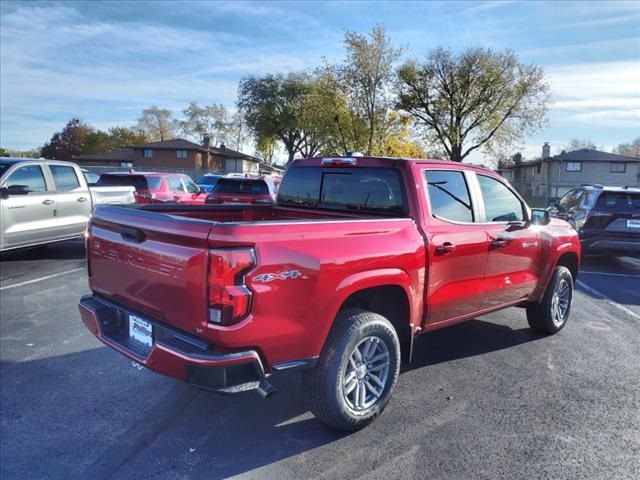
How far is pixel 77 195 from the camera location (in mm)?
9508

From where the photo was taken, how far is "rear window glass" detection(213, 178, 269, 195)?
41.9 feet

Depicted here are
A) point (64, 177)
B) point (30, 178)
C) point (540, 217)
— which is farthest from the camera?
point (64, 177)

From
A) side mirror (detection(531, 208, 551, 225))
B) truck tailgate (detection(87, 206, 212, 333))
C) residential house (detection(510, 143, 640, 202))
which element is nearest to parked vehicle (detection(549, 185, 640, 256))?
side mirror (detection(531, 208, 551, 225))

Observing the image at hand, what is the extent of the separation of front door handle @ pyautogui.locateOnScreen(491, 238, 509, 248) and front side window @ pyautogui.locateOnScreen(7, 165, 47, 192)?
7932 millimetres

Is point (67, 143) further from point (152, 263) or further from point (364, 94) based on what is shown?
point (152, 263)

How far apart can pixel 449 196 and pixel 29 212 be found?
7.61 meters

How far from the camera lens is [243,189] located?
12812 mm

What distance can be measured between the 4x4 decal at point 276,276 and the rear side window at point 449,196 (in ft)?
5.22

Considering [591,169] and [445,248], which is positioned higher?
[591,169]

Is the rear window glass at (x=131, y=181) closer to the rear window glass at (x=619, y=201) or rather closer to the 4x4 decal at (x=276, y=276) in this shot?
the rear window glass at (x=619, y=201)

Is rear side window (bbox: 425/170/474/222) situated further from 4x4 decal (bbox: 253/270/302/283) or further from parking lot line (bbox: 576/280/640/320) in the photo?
parking lot line (bbox: 576/280/640/320)

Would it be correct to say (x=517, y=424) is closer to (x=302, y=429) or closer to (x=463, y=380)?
(x=463, y=380)

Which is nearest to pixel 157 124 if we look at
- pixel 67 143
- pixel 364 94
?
pixel 67 143

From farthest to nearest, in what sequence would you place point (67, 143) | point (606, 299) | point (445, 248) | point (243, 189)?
point (67, 143) → point (243, 189) → point (606, 299) → point (445, 248)
